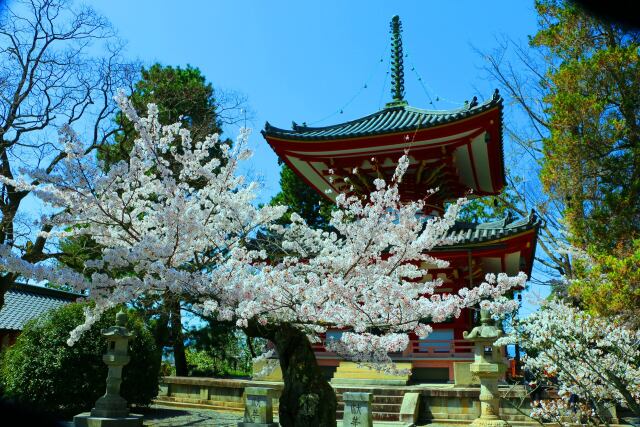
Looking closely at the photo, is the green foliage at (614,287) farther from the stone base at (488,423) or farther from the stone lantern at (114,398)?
the stone lantern at (114,398)

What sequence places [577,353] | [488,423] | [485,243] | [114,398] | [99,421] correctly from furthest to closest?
1. [485,243]
2. [114,398]
3. [99,421]
4. [488,423]
5. [577,353]

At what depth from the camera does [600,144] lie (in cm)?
1020

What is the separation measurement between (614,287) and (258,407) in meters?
6.12

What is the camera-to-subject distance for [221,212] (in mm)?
6258

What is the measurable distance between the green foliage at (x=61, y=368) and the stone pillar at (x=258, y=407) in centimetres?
405

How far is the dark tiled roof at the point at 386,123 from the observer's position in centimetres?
1148

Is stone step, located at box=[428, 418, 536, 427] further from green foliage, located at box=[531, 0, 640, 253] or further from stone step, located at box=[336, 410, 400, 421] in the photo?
green foliage, located at box=[531, 0, 640, 253]

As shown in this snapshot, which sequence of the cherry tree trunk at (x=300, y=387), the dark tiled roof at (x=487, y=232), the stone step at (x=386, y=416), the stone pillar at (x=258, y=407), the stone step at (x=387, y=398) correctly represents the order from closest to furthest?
the cherry tree trunk at (x=300, y=387) → the stone pillar at (x=258, y=407) → the stone step at (x=386, y=416) → the stone step at (x=387, y=398) → the dark tiled roof at (x=487, y=232)

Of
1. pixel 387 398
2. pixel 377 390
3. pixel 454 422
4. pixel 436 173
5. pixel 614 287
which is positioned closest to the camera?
pixel 614 287

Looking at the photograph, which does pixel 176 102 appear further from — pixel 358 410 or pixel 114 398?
pixel 358 410

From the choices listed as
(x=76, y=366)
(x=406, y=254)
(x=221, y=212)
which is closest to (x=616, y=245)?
(x=406, y=254)

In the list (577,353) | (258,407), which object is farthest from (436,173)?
(258,407)

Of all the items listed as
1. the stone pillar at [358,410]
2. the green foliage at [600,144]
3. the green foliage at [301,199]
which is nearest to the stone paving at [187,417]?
the stone pillar at [358,410]

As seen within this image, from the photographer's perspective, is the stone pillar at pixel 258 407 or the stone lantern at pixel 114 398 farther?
the stone lantern at pixel 114 398
